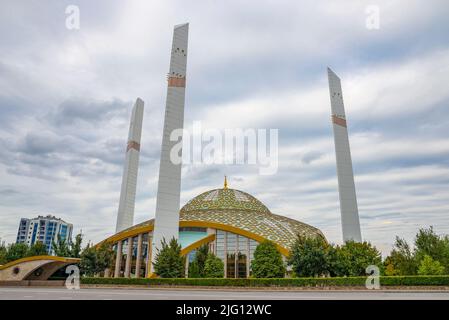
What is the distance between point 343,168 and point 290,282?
22601 mm

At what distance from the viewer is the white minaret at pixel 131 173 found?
53.2 m

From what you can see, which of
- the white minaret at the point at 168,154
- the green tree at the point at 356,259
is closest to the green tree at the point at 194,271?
the white minaret at the point at 168,154

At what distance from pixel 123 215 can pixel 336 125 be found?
35809 mm

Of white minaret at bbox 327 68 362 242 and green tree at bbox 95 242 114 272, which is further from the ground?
white minaret at bbox 327 68 362 242

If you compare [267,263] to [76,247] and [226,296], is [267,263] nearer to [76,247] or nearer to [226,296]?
[226,296]

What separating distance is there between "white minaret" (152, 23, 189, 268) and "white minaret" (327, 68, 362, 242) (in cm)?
2109

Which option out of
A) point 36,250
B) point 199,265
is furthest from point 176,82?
point 36,250

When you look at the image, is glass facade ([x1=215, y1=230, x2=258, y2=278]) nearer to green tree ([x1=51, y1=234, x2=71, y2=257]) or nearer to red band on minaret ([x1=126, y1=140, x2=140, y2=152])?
green tree ([x1=51, y1=234, x2=71, y2=257])

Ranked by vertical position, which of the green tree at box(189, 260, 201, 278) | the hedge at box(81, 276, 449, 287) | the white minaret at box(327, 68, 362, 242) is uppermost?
the white minaret at box(327, 68, 362, 242)

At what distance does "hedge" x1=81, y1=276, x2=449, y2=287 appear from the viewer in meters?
23.2

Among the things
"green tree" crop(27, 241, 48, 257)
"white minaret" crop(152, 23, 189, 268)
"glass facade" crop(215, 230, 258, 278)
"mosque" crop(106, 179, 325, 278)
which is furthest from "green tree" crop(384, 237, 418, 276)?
"green tree" crop(27, 241, 48, 257)

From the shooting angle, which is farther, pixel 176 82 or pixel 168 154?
pixel 176 82

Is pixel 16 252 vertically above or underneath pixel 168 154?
underneath

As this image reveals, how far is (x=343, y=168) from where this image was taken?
4369 cm
